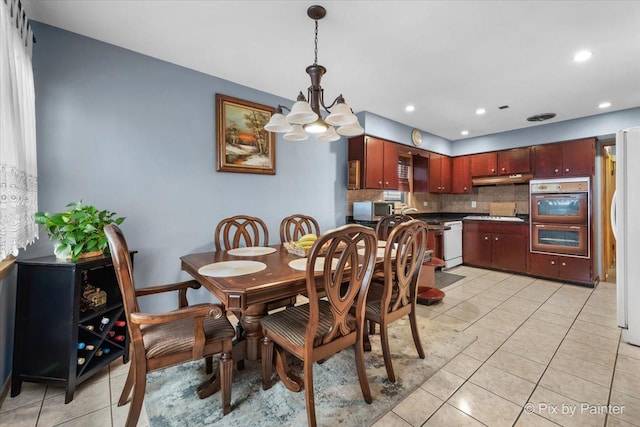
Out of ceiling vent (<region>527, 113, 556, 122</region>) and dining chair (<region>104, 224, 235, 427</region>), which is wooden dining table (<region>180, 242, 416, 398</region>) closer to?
dining chair (<region>104, 224, 235, 427</region>)

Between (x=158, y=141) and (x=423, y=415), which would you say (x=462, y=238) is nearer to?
(x=423, y=415)

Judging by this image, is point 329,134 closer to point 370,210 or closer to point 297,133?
point 297,133

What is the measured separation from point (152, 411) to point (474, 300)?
10.9ft

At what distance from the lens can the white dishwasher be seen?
15.3 ft

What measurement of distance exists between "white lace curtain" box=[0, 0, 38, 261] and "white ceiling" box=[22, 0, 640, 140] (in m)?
0.40

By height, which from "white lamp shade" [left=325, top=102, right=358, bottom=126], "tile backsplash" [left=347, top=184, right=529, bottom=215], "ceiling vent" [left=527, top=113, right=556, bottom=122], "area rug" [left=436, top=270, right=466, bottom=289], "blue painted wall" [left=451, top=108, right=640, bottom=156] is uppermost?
"ceiling vent" [left=527, top=113, right=556, bottom=122]

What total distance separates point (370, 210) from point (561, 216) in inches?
113

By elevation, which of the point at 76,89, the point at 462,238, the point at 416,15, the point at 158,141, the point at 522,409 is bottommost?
the point at 522,409

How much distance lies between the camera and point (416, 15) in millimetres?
1925

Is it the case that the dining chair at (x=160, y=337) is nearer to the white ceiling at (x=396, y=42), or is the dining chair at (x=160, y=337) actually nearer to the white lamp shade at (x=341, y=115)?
the white lamp shade at (x=341, y=115)

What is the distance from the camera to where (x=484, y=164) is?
5.06m

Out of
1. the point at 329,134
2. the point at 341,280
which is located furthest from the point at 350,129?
the point at 341,280

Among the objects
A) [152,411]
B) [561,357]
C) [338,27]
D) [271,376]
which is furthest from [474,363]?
[338,27]

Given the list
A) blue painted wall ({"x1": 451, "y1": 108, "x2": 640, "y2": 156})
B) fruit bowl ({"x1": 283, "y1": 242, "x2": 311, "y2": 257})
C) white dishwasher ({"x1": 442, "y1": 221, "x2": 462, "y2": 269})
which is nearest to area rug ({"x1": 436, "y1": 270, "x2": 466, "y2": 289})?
white dishwasher ({"x1": 442, "y1": 221, "x2": 462, "y2": 269})
